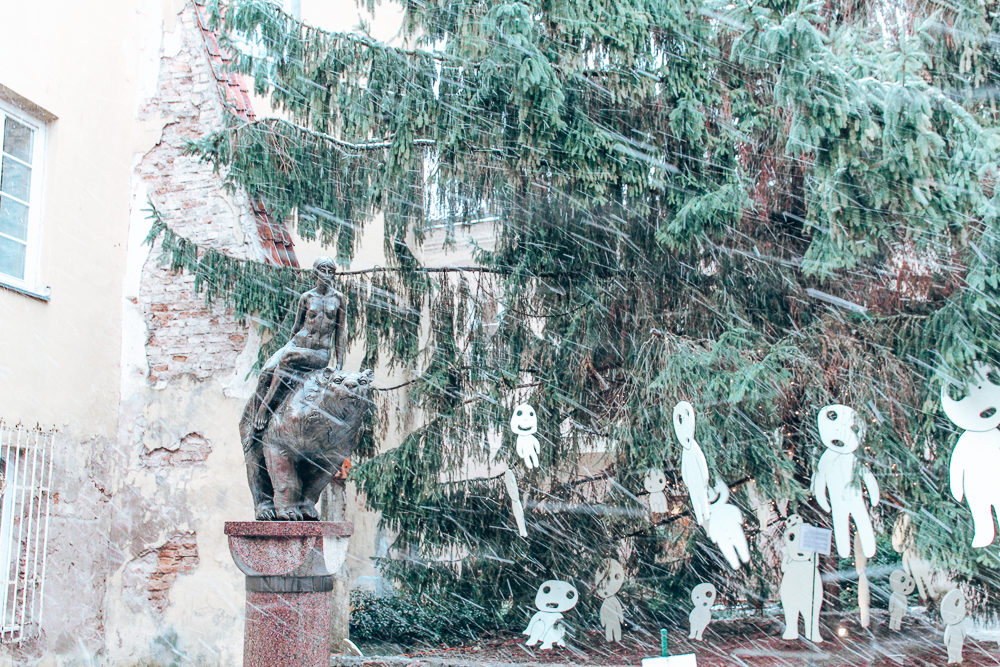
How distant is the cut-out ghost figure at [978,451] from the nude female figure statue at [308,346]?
434cm

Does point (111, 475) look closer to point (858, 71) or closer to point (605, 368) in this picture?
point (605, 368)

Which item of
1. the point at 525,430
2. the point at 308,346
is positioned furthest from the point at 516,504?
the point at 308,346

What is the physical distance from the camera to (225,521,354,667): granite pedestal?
200 inches

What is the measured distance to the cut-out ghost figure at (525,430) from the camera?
793cm

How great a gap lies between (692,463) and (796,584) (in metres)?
1.64

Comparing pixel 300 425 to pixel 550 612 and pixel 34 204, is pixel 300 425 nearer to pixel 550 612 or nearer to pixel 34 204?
pixel 550 612

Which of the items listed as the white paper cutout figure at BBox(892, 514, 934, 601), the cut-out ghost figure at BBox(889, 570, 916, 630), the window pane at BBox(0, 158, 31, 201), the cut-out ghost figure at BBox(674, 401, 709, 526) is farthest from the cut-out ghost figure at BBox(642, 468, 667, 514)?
Answer: the window pane at BBox(0, 158, 31, 201)

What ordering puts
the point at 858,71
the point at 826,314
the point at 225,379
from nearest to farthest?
the point at 858,71 → the point at 826,314 → the point at 225,379

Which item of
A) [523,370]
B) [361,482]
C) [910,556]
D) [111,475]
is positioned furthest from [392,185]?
[910,556]

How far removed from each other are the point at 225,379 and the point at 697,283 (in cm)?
456

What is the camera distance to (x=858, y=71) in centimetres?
696

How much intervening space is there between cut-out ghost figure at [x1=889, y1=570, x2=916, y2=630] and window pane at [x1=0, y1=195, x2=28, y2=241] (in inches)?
331

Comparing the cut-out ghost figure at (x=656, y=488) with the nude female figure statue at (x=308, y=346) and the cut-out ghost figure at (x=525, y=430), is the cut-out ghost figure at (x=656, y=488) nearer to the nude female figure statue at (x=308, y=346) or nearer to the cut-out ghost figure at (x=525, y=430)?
the cut-out ghost figure at (x=525, y=430)

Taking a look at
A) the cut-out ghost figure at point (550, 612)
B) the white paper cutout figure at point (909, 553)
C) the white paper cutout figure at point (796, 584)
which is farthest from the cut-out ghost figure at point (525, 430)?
the white paper cutout figure at point (909, 553)
